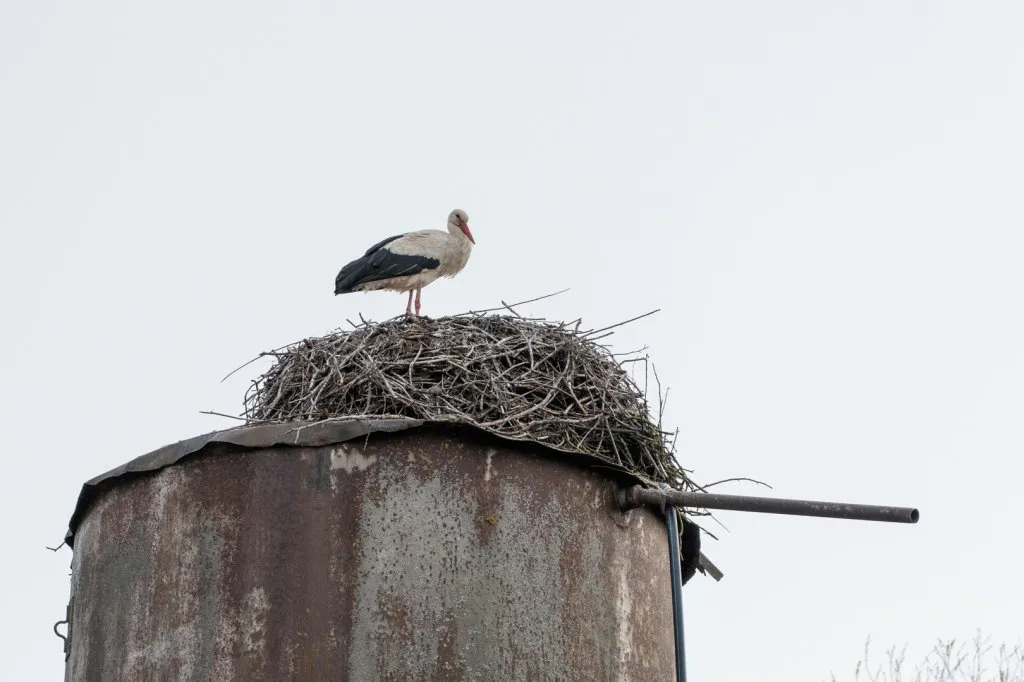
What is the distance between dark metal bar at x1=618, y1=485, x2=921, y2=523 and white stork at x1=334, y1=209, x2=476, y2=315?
14.9 ft

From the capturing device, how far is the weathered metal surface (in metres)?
6.34

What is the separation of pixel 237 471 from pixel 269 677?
1019 millimetres

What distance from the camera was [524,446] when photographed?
689 centimetres

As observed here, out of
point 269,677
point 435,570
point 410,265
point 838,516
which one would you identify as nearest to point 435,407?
point 435,570

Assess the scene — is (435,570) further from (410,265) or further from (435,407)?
(410,265)

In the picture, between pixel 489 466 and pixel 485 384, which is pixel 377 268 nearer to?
pixel 485 384

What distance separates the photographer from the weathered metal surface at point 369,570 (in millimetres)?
6336

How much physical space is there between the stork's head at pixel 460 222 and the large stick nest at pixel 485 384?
375cm

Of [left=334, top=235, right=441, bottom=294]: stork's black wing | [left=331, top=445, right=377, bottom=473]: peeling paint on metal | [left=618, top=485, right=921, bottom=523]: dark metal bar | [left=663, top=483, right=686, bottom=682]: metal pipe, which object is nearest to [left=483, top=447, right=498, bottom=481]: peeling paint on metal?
[left=331, top=445, right=377, bottom=473]: peeling paint on metal

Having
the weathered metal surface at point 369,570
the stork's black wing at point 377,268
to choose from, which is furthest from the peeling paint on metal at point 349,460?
the stork's black wing at point 377,268

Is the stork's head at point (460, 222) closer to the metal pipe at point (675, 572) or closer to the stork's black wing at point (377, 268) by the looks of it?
the stork's black wing at point (377, 268)

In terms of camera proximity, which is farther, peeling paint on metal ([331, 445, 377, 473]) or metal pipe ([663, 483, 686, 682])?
metal pipe ([663, 483, 686, 682])

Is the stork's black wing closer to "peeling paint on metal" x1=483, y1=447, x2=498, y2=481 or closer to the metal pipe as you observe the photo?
the metal pipe

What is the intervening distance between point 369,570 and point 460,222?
20.2 feet
